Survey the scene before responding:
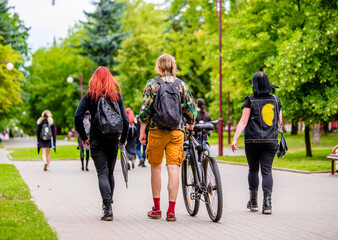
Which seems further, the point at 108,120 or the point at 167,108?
the point at 108,120

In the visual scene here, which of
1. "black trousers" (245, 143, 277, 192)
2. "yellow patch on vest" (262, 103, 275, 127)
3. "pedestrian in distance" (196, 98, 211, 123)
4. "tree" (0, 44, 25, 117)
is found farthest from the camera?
"tree" (0, 44, 25, 117)

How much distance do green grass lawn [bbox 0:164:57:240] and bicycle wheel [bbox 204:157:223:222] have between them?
197cm

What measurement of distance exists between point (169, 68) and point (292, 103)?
13548 mm

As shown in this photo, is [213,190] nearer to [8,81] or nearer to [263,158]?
[263,158]

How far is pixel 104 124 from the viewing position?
24.2 feet

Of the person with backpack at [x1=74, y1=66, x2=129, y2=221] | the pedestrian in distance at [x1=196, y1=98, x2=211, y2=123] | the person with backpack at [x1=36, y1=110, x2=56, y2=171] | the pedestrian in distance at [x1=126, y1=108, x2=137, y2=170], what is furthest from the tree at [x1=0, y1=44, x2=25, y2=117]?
the person with backpack at [x1=74, y1=66, x2=129, y2=221]

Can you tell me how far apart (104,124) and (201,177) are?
1391 mm

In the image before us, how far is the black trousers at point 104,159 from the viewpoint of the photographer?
24.5 ft

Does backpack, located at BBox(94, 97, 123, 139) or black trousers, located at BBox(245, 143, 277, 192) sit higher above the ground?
backpack, located at BBox(94, 97, 123, 139)

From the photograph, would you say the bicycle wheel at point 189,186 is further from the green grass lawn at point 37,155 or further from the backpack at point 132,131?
the green grass lawn at point 37,155

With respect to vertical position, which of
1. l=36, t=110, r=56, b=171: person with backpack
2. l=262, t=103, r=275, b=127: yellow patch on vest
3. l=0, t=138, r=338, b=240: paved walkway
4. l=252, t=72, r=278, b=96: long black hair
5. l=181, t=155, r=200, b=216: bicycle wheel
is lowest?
l=0, t=138, r=338, b=240: paved walkway

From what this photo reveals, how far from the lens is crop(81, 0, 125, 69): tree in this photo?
56.6 meters

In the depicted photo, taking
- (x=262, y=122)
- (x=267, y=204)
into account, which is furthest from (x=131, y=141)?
(x=267, y=204)

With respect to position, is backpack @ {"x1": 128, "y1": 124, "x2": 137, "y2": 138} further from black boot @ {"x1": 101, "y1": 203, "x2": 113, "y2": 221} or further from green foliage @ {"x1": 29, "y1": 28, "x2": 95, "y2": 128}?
green foliage @ {"x1": 29, "y1": 28, "x2": 95, "y2": 128}
